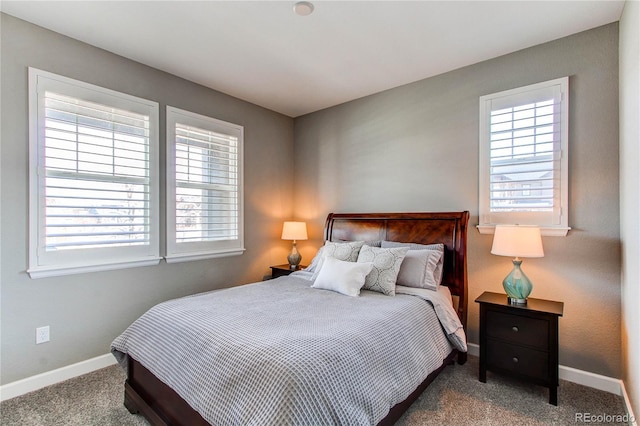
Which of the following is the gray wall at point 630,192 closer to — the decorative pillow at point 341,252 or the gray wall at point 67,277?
the decorative pillow at point 341,252

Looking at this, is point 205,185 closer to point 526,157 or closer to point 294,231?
point 294,231

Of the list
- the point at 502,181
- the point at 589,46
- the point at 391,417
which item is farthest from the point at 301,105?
the point at 391,417

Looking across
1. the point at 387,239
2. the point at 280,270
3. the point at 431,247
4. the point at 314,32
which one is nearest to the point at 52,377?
the point at 280,270

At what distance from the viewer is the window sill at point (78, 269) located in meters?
2.38

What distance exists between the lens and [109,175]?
2.73 metres

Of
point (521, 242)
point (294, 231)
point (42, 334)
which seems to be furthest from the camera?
point (294, 231)

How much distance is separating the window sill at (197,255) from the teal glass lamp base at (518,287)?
9.15 ft

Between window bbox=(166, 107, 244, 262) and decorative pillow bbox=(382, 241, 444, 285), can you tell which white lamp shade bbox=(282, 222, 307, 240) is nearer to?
window bbox=(166, 107, 244, 262)

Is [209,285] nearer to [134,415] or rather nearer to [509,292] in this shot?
[134,415]

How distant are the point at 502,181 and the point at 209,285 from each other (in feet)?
10.3

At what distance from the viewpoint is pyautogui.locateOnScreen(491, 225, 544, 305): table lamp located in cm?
231

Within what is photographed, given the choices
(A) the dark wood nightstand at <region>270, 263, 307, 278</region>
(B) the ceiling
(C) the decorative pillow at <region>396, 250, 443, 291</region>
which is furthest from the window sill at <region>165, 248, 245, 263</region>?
(C) the decorative pillow at <region>396, 250, 443, 291</region>

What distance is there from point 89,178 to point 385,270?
2.56m

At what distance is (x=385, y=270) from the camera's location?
2.59 metres
